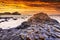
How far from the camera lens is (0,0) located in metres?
2.81

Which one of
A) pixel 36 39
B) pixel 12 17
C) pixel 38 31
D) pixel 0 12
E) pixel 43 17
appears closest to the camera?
pixel 36 39

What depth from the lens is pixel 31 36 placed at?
1.36 m

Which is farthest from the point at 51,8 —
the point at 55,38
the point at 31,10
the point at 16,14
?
the point at 55,38

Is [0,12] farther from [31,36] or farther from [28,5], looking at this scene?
[31,36]

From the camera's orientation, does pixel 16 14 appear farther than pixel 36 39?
Yes

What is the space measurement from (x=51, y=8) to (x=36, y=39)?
161 cm

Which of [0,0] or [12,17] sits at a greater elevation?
[0,0]

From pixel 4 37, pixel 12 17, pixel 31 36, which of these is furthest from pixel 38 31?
pixel 12 17

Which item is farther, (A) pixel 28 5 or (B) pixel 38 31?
(A) pixel 28 5

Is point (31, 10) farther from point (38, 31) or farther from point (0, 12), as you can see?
point (38, 31)

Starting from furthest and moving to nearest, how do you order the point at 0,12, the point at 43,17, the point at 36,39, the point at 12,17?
the point at 0,12 < the point at 12,17 < the point at 43,17 < the point at 36,39

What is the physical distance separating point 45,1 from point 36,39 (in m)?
1.65

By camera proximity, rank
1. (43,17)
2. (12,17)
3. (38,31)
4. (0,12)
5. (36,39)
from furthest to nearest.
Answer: (0,12)
(12,17)
(43,17)
(38,31)
(36,39)

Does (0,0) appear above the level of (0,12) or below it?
above
